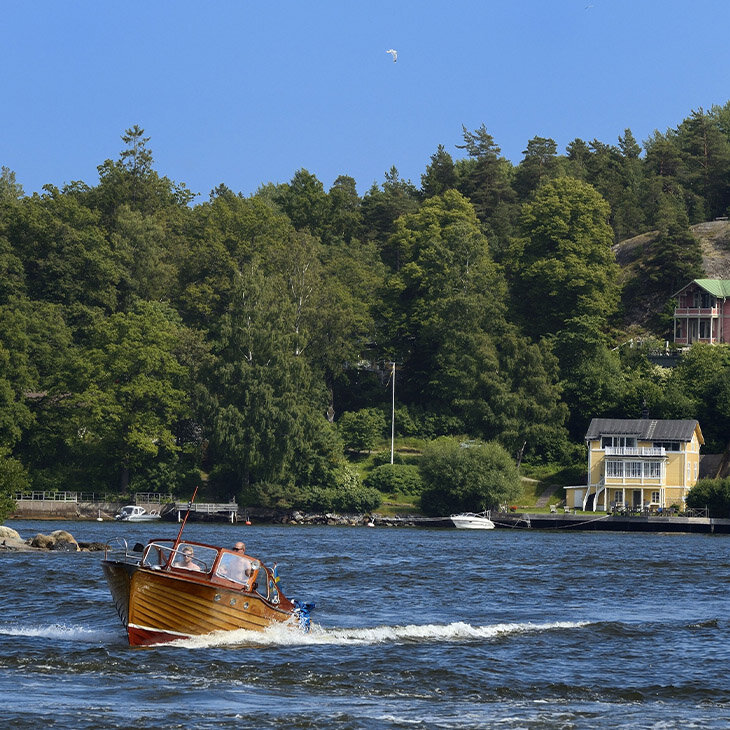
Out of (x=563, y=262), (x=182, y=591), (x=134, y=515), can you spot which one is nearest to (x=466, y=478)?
(x=134, y=515)

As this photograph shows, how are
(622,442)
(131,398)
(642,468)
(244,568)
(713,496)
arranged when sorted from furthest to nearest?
(131,398) → (622,442) → (642,468) → (713,496) → (244,568)

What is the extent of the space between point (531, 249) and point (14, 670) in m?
110

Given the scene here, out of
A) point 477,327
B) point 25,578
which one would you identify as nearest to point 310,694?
point 25,578

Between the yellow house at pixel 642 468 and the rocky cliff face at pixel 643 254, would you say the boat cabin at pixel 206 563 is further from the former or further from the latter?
the rocky cliff face at pixel 643 254

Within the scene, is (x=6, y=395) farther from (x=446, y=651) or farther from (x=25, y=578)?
(x=446, y=651)

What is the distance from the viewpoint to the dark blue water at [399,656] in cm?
2470

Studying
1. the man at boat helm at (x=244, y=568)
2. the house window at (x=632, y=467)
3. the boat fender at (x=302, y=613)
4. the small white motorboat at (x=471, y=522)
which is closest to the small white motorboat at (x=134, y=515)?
the small white motorboat at (x=471, y=522)

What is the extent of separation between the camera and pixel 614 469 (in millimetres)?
106562

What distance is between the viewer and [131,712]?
2402 cm

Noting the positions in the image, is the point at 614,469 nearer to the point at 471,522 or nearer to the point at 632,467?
the point at 632,467

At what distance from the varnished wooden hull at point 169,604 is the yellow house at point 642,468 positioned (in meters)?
76.4

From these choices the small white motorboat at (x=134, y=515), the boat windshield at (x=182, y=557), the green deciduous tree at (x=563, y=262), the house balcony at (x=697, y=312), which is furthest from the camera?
the house balcony at (x=697, y=312)

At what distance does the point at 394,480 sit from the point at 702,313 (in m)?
40.0

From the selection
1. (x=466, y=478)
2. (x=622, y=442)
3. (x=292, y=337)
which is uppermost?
(x=292, y=337)
